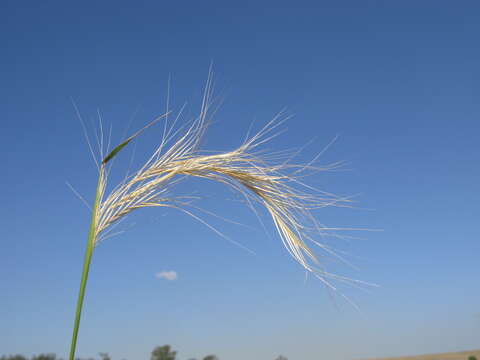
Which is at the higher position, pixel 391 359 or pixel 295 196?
pixel 295 196

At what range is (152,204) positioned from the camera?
6.80ft

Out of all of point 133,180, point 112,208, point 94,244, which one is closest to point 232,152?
point 133,180

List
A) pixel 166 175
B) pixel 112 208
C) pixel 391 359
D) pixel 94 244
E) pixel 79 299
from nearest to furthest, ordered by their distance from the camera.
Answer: pixel 79 299 < pixel 94 244 < pixel 112 208 < pixel 166 175 < pixel 391 359

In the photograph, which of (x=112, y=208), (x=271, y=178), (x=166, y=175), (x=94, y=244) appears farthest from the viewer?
(x=271, y=178)

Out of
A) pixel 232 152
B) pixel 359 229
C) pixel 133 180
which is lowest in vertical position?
pixel 359 229

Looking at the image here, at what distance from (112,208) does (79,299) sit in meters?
0.43

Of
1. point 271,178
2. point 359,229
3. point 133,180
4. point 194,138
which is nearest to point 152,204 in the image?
point 133,180

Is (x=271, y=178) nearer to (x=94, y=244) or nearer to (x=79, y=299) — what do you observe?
(x=94, y=244)

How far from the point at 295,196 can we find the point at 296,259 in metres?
0.34

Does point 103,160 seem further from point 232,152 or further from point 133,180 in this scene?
point 232,152

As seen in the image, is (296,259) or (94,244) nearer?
(94,244)

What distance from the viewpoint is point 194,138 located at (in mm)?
2338

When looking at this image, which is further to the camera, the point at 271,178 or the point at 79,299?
the point at 271,178

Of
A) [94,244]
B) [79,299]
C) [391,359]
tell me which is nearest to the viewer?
[79,299]
